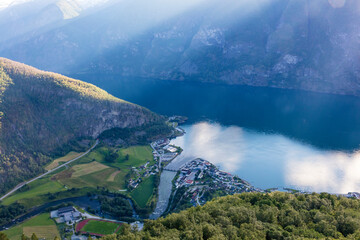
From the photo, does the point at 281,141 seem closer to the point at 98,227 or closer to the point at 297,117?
the point at 297,117

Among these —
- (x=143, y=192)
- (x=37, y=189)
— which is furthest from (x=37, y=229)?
(x=143, y=192)

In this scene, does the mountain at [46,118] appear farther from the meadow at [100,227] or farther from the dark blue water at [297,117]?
the dark blue water at [297,117]

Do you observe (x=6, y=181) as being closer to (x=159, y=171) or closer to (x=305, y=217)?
(x=159, y=171)

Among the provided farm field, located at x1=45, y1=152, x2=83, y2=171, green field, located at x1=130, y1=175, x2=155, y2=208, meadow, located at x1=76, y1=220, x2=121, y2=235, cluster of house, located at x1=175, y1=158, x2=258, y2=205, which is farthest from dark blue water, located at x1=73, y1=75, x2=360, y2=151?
meadow, located at x1=76, y1=220, x2=121, y2=235

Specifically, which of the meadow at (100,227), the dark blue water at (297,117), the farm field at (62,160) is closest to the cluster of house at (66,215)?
the meadow at (100,227)

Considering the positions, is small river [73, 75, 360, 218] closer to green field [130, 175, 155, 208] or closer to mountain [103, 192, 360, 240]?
green field [130, 175, 155, 208]

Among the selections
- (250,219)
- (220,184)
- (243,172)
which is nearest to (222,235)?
(250,219)
